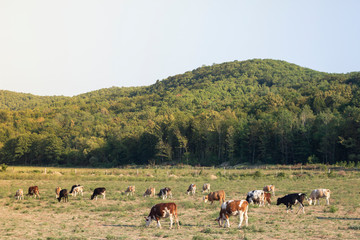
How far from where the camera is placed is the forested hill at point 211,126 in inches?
2803

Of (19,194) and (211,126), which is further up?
(211,126)

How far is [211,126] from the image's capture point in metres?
86.4

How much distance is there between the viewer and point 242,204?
51.3 feet

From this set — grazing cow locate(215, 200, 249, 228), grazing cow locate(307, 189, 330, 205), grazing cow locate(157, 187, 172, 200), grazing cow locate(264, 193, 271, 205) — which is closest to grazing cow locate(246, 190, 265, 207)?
grazing cow locate(264, 193, 271, 205)

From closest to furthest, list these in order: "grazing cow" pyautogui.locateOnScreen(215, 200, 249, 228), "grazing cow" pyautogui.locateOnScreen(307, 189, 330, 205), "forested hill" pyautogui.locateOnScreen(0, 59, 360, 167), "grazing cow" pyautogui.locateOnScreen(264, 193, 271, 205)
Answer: "grazing cow" pyautogui.locateOnScreen(215, 200, 249, 228) < "grazing cow" pyautogui.locateOnScreen(307, 189, 330, 205) < "grazing cow" pyautogui.locateOnScreen(264, 193, 271, 205) < "forested hill" pyautogui.locateOnScreen(0, 59, 360, 167)

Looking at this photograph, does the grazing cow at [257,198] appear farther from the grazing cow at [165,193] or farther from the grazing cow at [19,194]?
the grazing cow at [19,194]

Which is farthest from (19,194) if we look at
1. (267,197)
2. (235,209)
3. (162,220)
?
(235,209)

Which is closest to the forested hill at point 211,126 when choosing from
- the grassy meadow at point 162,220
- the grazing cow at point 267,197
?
the grassy meadow at point 162,220

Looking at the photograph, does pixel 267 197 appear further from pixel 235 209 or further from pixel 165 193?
pixel 165 193

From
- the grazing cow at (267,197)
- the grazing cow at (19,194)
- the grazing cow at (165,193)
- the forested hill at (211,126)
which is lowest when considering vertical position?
the grazing cow at (19,194)

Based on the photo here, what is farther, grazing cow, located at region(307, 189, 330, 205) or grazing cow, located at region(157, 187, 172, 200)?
grazing cow, located at region(157, 187, 172, 200)

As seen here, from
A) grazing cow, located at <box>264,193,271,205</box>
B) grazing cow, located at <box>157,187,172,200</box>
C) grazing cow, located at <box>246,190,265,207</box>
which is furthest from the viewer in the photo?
grazing cow, located at <box>157,187,172,200</box>

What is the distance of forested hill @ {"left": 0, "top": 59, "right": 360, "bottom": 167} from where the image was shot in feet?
234

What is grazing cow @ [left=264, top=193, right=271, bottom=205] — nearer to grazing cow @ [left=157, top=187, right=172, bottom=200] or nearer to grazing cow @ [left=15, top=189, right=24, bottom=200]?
grazing cow @ [left=157, top=187, right=172, bottom=200]
